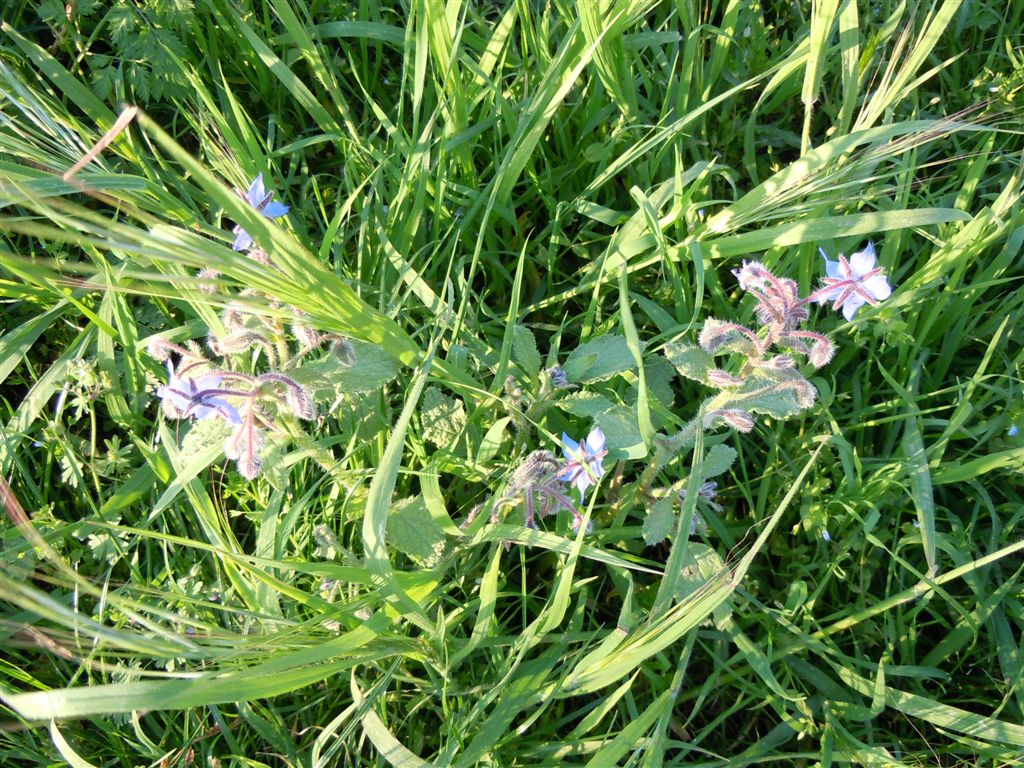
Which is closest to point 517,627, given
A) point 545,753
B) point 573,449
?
point 545,753

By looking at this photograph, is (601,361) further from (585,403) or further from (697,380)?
(697,380)

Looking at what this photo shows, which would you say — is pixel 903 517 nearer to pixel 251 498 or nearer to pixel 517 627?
pixel 517 627

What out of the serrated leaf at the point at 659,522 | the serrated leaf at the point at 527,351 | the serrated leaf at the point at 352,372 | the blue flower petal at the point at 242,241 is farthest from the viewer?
the serrated leaf at the point at 527,351

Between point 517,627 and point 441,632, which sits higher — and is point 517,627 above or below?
below

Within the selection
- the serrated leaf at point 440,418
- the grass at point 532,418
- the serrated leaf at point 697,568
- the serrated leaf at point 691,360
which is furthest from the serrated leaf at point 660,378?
the serrated leaf at point 440,418

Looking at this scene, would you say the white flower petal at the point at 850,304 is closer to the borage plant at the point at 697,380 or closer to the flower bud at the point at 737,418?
the borage plant at the point at 697,380

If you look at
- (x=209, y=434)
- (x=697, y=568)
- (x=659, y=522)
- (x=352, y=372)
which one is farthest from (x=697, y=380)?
(x=209, y=434)
